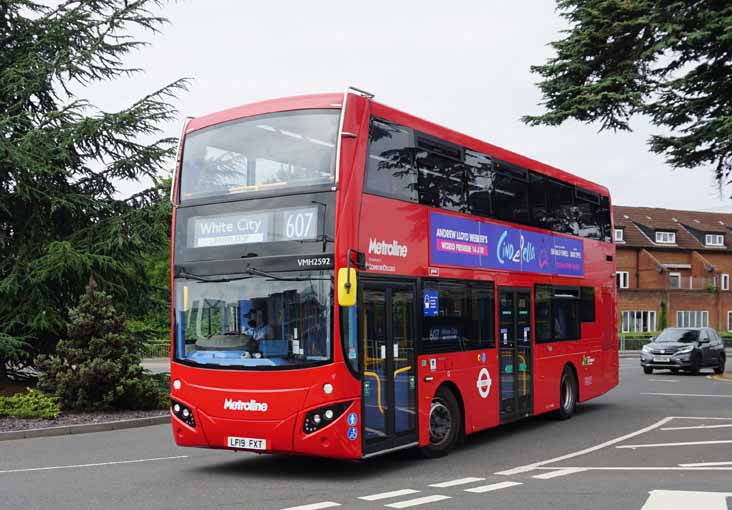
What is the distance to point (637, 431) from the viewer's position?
47.2 ft

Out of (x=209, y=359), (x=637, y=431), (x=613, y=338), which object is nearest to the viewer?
(x=209, y=359)

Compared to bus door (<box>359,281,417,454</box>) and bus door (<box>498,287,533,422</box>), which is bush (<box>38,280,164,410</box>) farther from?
bus door (<box>359,281,417,454</box>)

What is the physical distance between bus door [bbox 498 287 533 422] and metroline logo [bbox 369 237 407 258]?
299cm

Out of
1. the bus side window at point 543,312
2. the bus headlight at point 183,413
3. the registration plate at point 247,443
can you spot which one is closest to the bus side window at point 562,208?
the bus side window at point 543,312

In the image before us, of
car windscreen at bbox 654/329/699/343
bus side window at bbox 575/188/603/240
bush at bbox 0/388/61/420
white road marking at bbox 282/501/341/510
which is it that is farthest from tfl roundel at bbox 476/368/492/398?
car windscreen at bbox 654/329/699/343

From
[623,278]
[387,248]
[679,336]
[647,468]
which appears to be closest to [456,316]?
[387,248]

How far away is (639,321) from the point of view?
6681 cm

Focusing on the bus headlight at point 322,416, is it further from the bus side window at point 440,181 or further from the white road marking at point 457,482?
the bus side window at point 440,181

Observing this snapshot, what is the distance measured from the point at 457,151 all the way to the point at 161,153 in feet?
36.4

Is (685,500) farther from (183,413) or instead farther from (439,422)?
(183,413)

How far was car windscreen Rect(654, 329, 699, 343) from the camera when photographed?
3117 centimetres

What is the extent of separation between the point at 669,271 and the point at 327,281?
66964mm

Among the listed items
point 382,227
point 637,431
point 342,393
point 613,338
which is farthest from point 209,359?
point 613,338

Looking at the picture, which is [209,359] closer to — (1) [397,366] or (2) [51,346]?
(1) [397,366]
